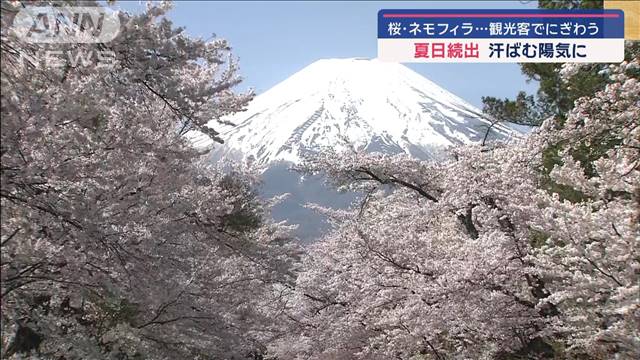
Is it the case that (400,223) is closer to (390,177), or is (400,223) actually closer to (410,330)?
(390,177)

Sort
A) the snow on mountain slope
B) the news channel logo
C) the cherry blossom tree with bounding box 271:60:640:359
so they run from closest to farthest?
the news channel logo
the cherry blossom tree with bounding box 271:60:640:359
the snow on mountain slope

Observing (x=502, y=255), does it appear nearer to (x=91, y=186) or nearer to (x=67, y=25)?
(x=91, y=186)

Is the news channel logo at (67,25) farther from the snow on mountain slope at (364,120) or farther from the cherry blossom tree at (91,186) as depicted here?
the snow on mountain slope at (364,120)

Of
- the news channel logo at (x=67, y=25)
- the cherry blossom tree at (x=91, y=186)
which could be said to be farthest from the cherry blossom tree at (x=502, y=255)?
the news channel logo at (x=67, y=25)

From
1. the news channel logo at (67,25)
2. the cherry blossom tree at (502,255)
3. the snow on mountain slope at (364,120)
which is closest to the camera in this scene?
the news channel logo at (67,25)

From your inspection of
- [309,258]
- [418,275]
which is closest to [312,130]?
[309,258]

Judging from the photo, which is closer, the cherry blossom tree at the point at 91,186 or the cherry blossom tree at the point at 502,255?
the cherry blossom tree at the point at 91,186

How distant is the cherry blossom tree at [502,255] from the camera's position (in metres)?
5.14

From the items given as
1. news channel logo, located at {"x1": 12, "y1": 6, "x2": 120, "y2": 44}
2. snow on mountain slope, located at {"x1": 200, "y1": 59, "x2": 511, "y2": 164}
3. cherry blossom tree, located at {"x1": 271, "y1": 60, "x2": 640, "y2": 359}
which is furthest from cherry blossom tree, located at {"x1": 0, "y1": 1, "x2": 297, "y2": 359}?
snow on mountain slope, located at {"x1": 200, "y1": 59, "x2": 511, "y2": 164}

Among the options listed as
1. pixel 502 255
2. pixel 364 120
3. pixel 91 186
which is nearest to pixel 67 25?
pixel 91 186

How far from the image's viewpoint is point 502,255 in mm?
7359

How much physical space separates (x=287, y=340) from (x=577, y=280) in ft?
34.6

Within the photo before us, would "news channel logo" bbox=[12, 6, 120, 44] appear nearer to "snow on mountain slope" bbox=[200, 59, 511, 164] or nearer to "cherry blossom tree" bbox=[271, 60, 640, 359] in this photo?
"cherry blossom tree" bbox=[271, 60, 640, 359]

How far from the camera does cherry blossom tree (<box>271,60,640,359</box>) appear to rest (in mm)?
5137
